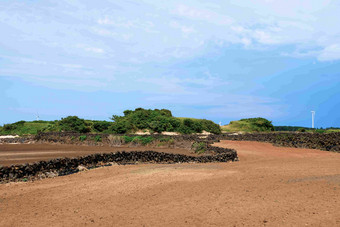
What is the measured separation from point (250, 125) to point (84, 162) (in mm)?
55355

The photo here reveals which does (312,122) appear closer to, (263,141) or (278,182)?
(263,141)

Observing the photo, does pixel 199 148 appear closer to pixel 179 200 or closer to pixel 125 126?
pixel 179 200

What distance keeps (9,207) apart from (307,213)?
812 cm

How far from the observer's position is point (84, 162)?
55.8ft

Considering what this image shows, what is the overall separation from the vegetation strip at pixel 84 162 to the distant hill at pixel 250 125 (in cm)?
4701

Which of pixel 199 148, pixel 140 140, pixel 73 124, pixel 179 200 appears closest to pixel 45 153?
pixel 140 140

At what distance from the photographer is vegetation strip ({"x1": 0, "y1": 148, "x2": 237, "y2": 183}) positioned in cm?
1355

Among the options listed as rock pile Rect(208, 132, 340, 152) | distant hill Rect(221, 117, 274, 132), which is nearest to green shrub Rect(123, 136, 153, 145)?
rock pile Rect(208, 132, 340, 152)

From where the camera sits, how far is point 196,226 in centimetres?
707

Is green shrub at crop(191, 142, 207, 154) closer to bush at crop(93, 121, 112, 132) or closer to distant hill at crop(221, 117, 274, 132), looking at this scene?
bush at crop(93, 121, 112, 132)

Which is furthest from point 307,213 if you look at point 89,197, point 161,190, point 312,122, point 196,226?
point 312,122

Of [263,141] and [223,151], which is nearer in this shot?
[223,151]

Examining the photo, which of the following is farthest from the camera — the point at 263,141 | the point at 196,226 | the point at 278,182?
the point at 263,141

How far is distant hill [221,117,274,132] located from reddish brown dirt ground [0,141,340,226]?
54.0 m
